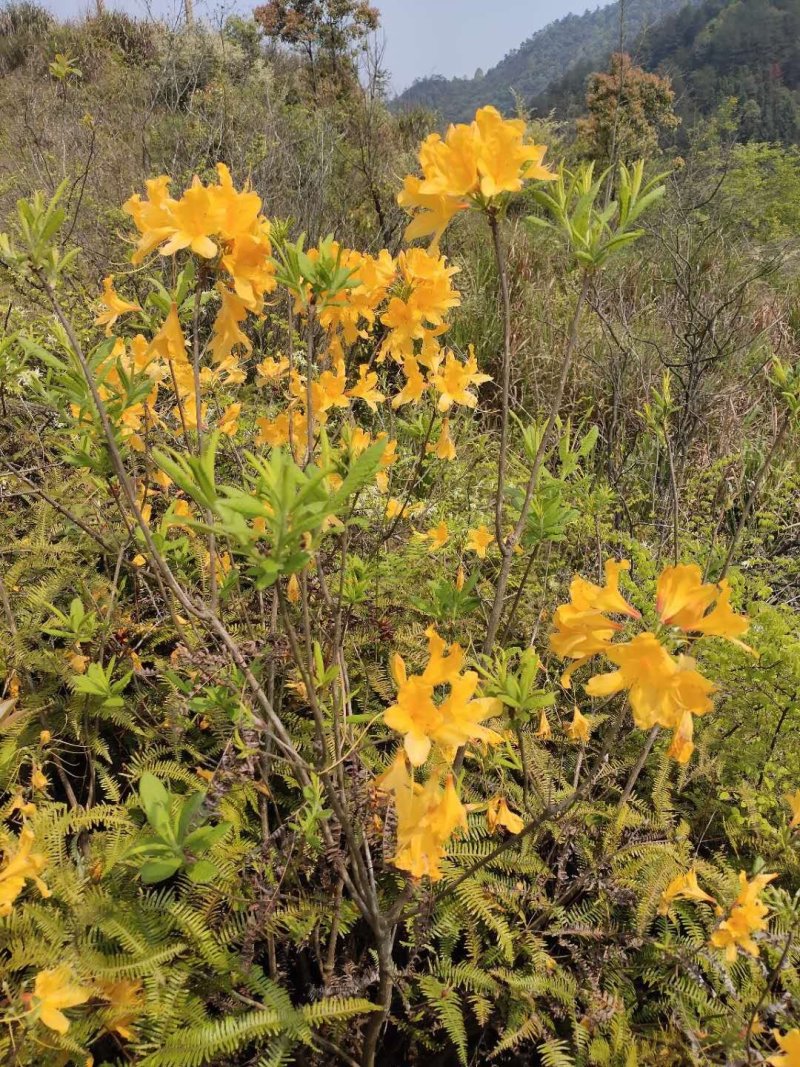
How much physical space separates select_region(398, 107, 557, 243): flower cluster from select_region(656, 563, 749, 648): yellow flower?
1.86 ft

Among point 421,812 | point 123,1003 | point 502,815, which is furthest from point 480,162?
point 123,1003

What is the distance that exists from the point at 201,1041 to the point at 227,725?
760 millimetres

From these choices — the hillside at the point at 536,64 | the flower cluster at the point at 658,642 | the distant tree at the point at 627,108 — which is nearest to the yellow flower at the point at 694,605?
the flower cluster at the point at 658,642

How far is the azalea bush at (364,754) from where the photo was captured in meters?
0.86

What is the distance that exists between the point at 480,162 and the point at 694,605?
0.65 metres

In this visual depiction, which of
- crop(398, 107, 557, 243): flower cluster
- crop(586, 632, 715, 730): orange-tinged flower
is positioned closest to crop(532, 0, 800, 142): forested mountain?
crop(398, 107, 557, 243): flower cluster

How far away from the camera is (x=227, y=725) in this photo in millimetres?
1722

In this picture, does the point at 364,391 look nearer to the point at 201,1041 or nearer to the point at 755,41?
the point at 201,1041

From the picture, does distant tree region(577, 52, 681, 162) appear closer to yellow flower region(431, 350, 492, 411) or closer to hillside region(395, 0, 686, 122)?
yellow flower region(431, 350, 492, 411)

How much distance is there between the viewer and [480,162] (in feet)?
2.83

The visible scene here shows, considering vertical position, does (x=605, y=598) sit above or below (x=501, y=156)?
below

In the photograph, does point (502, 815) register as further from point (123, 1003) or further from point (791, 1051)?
Answer: point (123, 1003)

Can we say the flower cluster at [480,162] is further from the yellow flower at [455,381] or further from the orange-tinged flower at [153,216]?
the yellow flower at [455,381]

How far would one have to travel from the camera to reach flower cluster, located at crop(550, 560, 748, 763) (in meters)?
0.73
